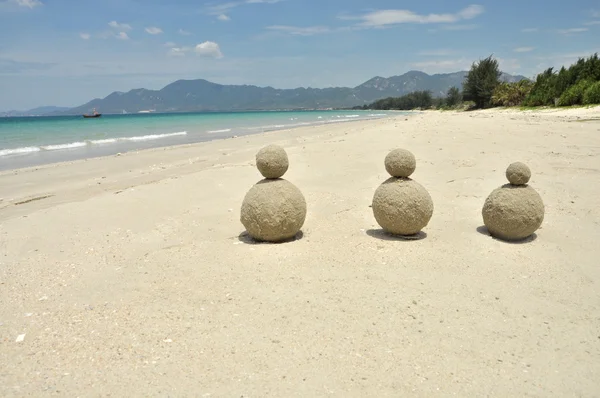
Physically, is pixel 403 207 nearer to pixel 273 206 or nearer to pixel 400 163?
pixel 400 163

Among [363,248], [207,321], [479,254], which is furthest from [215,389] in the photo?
[479,254]

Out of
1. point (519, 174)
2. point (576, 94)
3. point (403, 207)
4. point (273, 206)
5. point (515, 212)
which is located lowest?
point (515, 212)

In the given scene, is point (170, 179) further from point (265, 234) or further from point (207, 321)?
point (207, 321)

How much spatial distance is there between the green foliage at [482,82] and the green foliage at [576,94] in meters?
24.6

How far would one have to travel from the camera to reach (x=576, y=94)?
3097 cm

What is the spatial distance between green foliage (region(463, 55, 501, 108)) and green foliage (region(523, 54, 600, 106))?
55.1ft

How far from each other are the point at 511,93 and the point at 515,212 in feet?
162

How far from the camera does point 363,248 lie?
6.65 metres

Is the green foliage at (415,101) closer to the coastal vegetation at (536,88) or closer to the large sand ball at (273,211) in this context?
the coastal vegetation at (536,88)

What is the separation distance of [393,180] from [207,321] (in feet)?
13.0

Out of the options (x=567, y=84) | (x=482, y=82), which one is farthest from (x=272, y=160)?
(x=482, y=82)

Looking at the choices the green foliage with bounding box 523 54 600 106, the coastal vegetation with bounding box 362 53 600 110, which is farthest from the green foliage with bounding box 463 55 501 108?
the green foliage with bounding box 523 54 600 106

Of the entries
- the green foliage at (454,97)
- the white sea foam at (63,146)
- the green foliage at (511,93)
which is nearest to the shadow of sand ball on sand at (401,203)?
the white sea foam at (63,146)

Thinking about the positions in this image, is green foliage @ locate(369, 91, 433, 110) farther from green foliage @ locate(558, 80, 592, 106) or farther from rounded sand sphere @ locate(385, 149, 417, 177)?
rounded sand sphere @ locate(385, 149, 417, 177)
